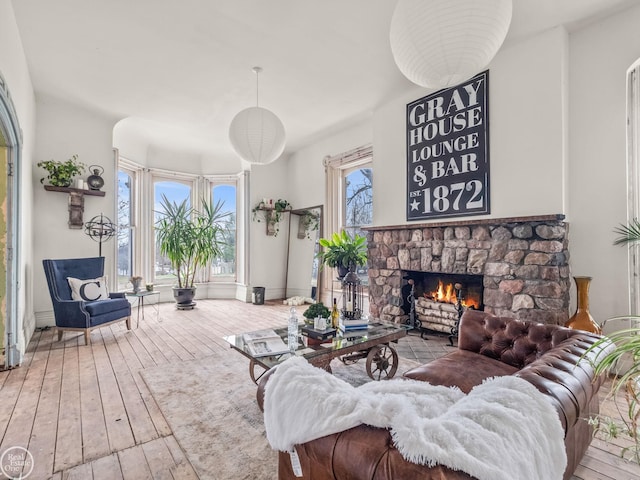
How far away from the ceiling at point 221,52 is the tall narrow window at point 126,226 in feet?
4.84

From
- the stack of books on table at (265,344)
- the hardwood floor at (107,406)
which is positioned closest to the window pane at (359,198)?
the hardwood floor at (107,406)

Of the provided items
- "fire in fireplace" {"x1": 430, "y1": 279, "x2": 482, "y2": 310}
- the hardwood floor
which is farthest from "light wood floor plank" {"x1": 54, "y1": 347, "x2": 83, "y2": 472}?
"fire in fireplace" {"x1": 430, "y1": 279, "x2": 482, "y2": 310}

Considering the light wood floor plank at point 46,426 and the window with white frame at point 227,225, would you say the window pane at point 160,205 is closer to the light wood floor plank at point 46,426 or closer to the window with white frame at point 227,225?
the window with white frame at point 227,225

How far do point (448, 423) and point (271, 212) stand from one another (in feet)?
21.0

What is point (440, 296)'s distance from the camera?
434 cm

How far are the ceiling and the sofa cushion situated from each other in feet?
9.55

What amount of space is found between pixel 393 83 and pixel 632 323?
3482 millimetres

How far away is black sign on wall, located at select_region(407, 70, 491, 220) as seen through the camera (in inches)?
146

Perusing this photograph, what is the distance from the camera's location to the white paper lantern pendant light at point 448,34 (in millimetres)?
1658

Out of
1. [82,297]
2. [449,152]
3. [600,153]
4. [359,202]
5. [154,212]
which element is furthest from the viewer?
[154,212]

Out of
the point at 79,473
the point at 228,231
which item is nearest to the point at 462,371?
the point at 79,473

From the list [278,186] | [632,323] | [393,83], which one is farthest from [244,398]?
[278,186]

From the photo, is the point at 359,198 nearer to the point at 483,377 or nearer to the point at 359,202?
the point at 359,202

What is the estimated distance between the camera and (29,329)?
Result: 4121mm
